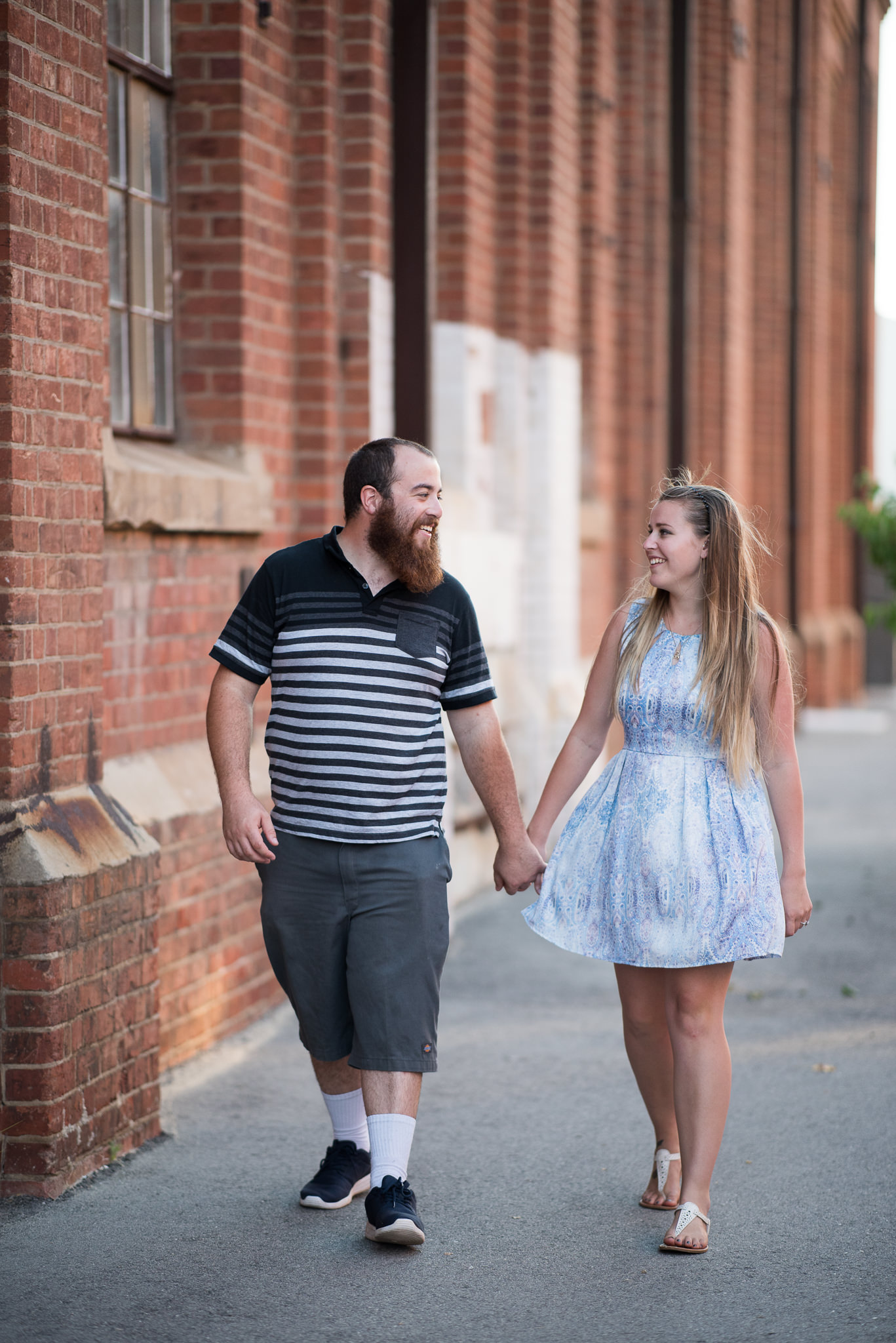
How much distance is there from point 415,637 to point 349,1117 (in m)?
1.30

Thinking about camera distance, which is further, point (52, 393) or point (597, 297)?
point (597, 297)

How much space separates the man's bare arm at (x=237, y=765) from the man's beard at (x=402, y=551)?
17.7 inches

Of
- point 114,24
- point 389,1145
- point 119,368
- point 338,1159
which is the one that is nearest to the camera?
point 389,1145

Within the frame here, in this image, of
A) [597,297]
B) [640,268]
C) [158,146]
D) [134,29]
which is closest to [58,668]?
[158,146]

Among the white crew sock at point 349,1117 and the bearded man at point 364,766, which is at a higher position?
the bearded man at point 364,766

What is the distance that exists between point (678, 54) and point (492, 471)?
16.6ft

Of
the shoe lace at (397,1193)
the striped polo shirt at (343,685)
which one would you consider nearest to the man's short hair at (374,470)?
the striped polo shirt at (343,685)

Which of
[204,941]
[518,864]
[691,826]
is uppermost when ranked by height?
[691,826]

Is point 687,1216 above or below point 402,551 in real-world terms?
below

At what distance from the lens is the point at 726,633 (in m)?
4.04

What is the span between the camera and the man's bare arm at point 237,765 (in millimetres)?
3902

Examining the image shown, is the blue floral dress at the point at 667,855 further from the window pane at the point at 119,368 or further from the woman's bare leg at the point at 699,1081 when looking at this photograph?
the window pane at the point at 119,368

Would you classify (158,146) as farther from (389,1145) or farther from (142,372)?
(389,1145)

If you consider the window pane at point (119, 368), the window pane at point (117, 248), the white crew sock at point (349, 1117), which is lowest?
the white crew sock at point (349, 1117)
